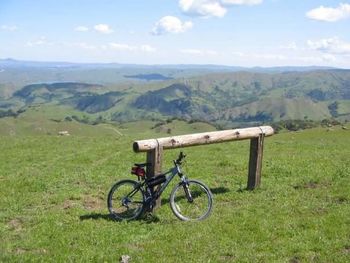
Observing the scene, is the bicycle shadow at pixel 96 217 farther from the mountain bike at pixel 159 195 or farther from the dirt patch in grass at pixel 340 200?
the dirt patch in grass at pixel 340 200

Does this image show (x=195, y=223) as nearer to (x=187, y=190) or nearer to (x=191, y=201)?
(x=191, y=201)

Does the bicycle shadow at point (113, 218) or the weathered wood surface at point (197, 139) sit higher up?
the weathered wood surface at point (197, 139)

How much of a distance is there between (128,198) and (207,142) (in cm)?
378

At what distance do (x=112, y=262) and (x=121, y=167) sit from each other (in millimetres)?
15435

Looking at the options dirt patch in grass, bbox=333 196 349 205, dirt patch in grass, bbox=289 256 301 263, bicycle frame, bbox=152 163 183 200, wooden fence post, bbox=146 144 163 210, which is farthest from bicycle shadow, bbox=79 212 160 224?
dirt patch in grass, bbox=333 196 349 205

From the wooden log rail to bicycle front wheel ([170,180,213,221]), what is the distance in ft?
3.43

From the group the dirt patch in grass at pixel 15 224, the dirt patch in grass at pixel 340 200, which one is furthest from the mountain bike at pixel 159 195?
the dirt patch in grass at pixel 340 200

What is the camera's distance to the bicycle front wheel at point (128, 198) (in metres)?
15.6

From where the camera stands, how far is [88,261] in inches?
461

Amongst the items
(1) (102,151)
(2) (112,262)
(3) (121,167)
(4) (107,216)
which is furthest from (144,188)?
(1) (102,151)

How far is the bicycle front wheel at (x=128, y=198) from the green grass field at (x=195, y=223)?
1.31 ft

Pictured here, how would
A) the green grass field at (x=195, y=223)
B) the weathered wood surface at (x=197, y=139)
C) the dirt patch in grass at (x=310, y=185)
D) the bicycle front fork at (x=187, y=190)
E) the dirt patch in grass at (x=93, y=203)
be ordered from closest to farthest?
the green grass field at (x=195, y=223) → the weathered wood surface at (x=197, y=139) → the bicycle front fork at (x=187, y=190) → the dirt patch in grass at (x=93, y=203) → the dirt patch in grass at (x=310, y=185)

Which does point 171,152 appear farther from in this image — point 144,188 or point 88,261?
point 88,261

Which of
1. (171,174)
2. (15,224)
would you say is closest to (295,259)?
(171,174)
